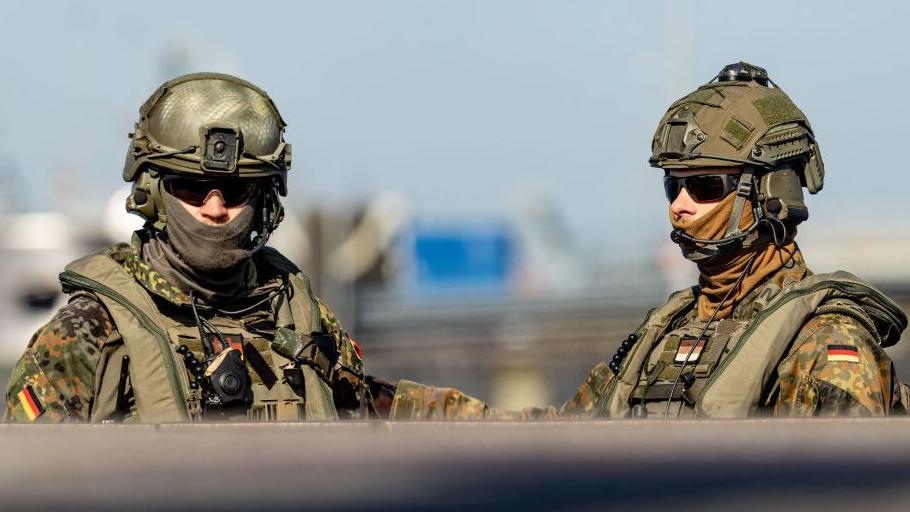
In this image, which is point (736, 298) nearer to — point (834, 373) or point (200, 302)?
point (834, 373)

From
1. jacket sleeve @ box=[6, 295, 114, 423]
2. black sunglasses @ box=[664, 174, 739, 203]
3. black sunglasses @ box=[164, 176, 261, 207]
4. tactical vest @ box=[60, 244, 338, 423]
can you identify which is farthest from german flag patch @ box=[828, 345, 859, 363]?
jacket sleeve @ box=[6, 295, 114, 423]

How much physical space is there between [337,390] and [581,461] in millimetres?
3509

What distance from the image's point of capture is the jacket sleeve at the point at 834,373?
6371 mm

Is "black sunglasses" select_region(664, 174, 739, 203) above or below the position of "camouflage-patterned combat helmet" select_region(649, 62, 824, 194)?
below

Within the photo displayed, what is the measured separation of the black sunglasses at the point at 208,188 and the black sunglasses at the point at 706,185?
1.93 meters

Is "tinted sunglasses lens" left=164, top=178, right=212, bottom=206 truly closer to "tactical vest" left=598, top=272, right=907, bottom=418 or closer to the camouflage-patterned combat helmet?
the camouflage-patterned combat helmet

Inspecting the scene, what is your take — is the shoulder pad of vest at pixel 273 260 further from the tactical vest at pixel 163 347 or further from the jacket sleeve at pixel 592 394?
the jacket sleeve at pixel 592 394

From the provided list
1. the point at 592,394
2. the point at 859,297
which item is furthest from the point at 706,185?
the point at 592,394

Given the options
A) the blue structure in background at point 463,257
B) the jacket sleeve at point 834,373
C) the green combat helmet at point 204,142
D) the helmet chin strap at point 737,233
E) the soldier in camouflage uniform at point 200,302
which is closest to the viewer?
the jacket sleeve at point 834,373

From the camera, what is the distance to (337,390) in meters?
7.50

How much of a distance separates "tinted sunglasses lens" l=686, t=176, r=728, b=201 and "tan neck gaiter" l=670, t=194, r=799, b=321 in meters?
0.05

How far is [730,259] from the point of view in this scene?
24.2 feet

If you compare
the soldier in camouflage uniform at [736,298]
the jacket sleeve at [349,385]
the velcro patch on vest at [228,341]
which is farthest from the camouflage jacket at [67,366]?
the soldier in camouflage uniform at [736,298]

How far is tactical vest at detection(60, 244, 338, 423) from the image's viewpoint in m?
6.62
